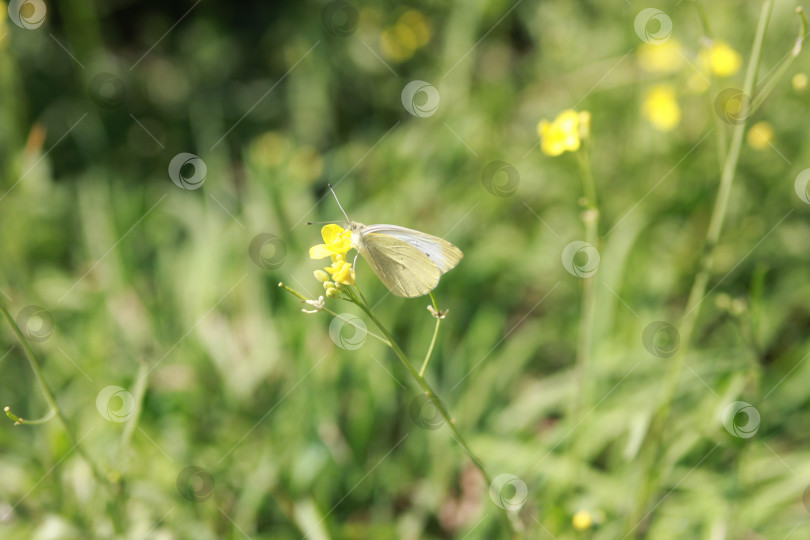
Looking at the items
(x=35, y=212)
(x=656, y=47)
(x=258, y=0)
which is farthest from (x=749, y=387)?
(x=258, y=0)

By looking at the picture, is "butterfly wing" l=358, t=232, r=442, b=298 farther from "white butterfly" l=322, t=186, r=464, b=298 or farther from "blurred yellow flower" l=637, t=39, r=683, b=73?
"blurred yellow flower" l=637, t=39, r=683, b=73

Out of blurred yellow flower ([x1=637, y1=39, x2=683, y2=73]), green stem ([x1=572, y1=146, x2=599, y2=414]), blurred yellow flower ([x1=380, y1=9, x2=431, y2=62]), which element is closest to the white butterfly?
green stem ([x1=572, y1=146, x2=599, y2=414])

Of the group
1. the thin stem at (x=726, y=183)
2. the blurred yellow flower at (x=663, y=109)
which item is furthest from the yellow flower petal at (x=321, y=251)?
the blurred yellow flower at (x=663, y=109)

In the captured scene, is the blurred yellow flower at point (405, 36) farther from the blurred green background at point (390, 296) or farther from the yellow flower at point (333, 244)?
the yellow flower at point (333, 244)

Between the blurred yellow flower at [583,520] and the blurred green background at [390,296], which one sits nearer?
the blurred yellow flower at [583,520]

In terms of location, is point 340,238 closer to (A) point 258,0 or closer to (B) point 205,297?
(B) point 205,297

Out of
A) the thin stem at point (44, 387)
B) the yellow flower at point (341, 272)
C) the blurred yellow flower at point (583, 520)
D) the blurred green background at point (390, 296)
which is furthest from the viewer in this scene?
the blurred green background at point (390, 296)

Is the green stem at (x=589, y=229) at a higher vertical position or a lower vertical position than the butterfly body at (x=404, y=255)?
higher
